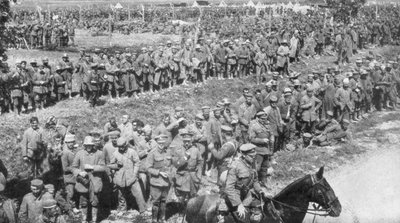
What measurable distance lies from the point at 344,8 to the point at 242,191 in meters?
29.1

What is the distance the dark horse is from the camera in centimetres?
790

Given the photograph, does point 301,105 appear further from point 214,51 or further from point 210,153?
point 214,51

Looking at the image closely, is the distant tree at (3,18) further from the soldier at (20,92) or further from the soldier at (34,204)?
the soldier at (20,92)

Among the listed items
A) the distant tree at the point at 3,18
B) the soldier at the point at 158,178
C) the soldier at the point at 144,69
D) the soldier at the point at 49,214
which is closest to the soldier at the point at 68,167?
the soldier at the point at 158,178

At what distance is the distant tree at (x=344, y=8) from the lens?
3388cm

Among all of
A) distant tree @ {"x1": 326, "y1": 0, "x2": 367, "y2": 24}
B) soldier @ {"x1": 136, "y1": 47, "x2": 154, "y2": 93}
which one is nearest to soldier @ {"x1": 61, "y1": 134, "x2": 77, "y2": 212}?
soldier @ {"x1": 136, "y1": 47, "x2": 154, "y2": 93}

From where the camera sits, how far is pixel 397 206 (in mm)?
11766

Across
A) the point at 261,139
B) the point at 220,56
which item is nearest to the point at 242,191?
the point at 261,139

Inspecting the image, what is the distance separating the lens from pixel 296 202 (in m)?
8.13

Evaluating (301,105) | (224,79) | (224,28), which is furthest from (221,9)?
(301,105)

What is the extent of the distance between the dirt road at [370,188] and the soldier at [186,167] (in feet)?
8.41

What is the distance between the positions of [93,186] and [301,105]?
26.4 ft

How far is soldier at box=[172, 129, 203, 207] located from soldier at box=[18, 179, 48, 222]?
2921 millimetres

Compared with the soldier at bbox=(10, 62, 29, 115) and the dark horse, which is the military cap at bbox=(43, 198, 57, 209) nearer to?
the dark horse
